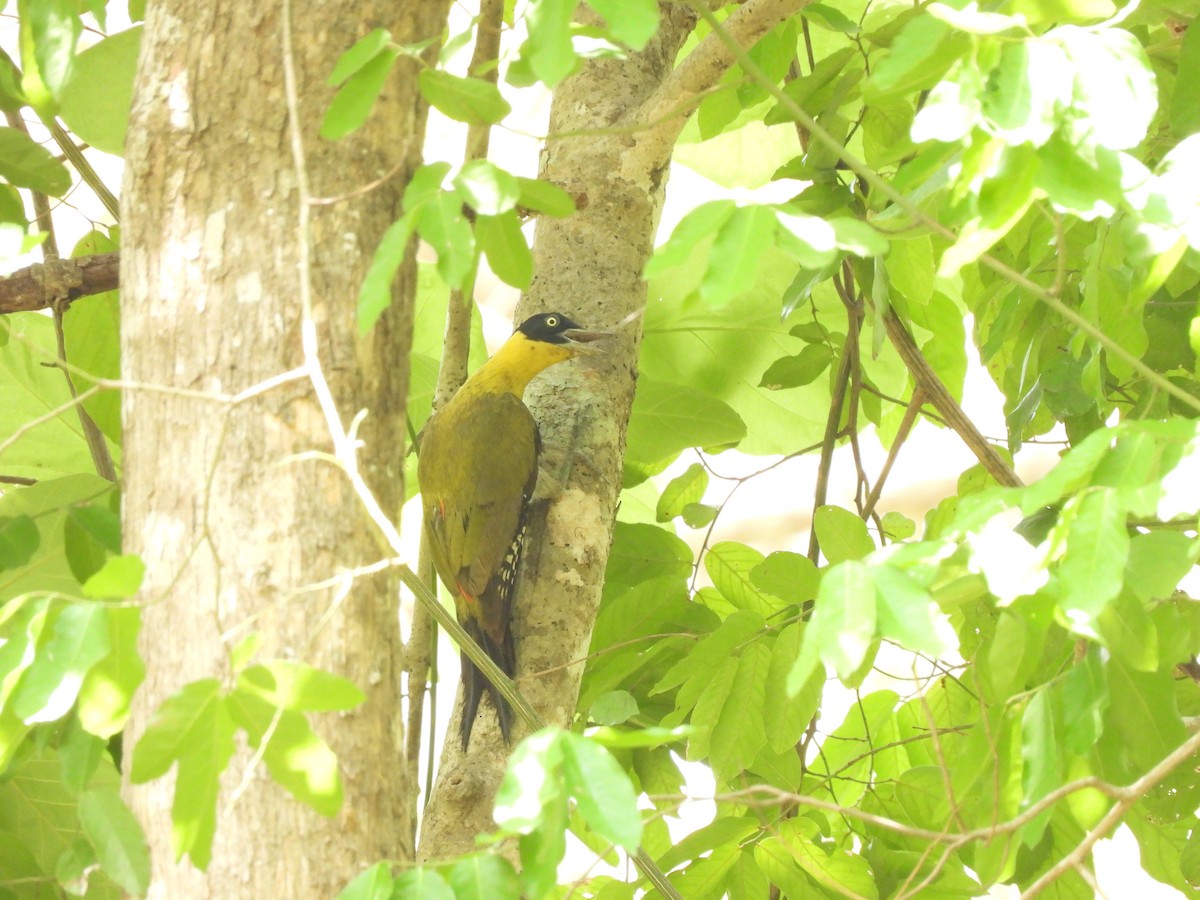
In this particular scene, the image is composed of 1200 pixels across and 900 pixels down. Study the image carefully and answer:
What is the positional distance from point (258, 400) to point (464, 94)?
338 mm

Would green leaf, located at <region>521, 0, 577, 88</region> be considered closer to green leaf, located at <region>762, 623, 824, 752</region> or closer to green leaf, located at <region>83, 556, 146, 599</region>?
green leaf, located at <region>83, 556, 146, 599</region>

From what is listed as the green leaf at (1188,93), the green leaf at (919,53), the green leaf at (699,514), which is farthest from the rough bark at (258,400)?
the green leaf at (699,514)

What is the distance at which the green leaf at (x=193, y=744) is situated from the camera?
2.79 feet

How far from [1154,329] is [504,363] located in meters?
1.38

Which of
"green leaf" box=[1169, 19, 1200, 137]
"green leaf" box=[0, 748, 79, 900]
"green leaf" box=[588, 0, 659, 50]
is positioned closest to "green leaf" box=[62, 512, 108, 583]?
"green leaf" box=[0, 748, 79, 900]

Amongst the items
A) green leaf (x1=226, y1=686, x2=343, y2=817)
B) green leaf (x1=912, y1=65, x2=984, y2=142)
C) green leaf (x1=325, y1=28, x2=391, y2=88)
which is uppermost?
green leaf (x1=325, y1=28, x2=391, y2=88)

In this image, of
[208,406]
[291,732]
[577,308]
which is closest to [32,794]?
[208,406]

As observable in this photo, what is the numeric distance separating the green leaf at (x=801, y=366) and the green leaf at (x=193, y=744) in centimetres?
153

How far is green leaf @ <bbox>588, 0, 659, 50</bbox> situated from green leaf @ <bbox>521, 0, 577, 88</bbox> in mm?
26

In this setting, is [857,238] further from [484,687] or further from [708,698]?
[484,687]

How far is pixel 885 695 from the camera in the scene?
2008 millimetres

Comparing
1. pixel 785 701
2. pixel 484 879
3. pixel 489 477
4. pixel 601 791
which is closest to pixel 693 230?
pixel 601 791

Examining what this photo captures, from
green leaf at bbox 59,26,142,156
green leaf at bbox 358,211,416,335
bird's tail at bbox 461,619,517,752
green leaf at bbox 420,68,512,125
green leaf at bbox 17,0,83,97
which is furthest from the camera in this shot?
bird's tail at bbox 461,619,517,752

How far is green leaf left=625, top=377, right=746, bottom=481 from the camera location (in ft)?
7.55
